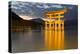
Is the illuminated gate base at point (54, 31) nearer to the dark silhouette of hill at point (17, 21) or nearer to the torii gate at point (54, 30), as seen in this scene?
the torii gate at point (54, 30)

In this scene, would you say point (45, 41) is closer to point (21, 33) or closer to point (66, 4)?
point (21, 33)

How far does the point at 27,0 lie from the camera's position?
6.56ft

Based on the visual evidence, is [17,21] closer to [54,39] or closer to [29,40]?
[29,40]

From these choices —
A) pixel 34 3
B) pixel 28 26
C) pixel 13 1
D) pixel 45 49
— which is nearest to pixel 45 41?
pixel 45 49

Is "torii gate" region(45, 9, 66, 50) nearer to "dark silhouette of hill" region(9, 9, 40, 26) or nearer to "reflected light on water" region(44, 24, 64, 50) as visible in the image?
"reflected light on water" region(44, 24, 64, 50)

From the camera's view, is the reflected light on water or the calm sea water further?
the reflected light on water

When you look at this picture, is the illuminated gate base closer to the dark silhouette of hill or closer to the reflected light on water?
the reflected light on water

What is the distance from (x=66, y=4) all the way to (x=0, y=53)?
968 millimetres

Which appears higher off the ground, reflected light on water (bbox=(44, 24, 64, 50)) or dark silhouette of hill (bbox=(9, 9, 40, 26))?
dark silhouette of hill (bbox=(9, 9, 40, 26))

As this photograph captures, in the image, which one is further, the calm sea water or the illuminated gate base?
the illuminated gate base

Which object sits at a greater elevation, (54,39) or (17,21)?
(17,21)

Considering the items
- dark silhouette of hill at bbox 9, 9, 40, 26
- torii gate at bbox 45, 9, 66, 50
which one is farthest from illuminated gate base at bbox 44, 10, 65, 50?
Result: dark silhouette of hill at bbox 9, 9, 40, 26

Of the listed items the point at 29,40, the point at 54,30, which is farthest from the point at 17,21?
the point at 54,30

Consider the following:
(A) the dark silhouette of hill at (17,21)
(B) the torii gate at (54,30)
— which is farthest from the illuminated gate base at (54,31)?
(A) the dark silhouette of hill at (17,21)
